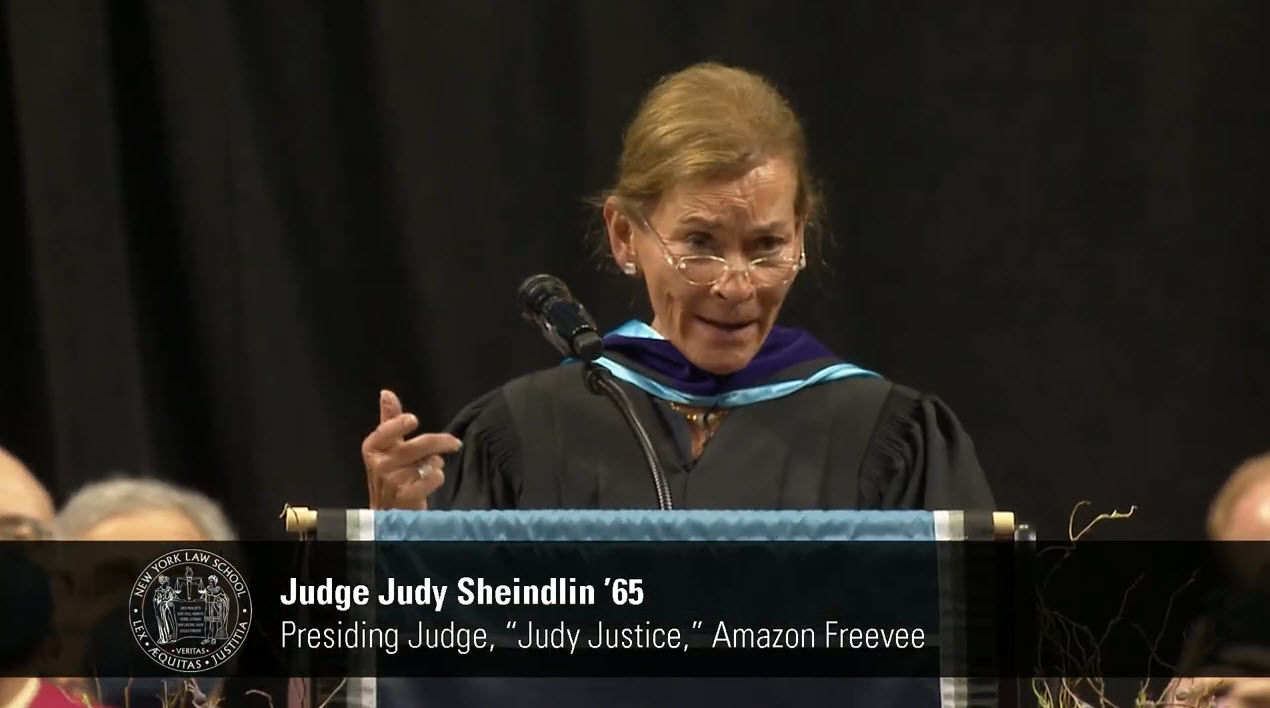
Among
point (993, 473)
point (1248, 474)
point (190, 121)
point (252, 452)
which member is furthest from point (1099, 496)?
point (190, 121)

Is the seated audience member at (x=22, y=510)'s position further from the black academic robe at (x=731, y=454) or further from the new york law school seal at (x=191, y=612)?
the black academic robe at (x=731, y=454)

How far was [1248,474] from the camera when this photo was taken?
2361 mm

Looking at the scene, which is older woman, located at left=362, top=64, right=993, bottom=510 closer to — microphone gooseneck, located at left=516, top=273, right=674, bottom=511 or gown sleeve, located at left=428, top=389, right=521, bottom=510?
gown sleeve, located at left=428, top=389, right=521, bottom=510

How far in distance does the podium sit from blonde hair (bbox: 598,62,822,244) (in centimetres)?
87

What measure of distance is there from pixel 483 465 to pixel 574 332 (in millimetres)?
434

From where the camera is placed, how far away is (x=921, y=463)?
7.88ft

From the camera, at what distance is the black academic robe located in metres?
2.40

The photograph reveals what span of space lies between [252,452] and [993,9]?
151cm

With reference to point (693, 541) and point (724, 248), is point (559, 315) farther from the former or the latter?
point (693, 541)

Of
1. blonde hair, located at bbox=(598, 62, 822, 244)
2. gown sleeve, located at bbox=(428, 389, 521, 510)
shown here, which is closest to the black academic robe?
gown sleeve, located at bbox=(428, 389, 521, 510)

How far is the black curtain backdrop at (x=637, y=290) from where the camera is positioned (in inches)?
135

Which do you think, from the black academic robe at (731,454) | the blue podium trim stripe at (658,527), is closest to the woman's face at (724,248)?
the black academic robe at (731,454)

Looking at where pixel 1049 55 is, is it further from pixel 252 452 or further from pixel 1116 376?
pixel 252 452

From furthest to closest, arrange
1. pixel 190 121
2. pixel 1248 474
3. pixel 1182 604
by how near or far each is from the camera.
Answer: pixel 190 121 → pixel 1248 474 → pixel 1182 604
